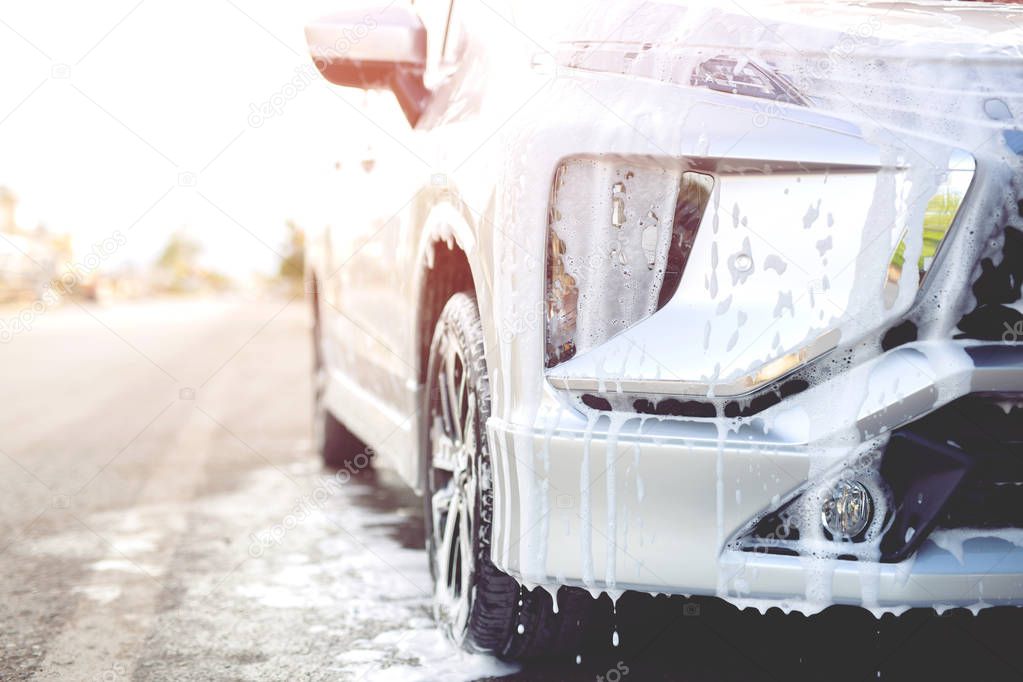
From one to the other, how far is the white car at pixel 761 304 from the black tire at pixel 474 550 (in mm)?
111

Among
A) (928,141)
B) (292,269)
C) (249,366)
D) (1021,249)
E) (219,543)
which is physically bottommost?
(292,269)

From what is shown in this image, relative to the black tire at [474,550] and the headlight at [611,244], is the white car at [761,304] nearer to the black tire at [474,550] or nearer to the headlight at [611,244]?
the headlight at [611,244]

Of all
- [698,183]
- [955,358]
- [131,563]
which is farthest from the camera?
Answer: [131,563]

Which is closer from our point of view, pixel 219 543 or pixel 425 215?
pixel 425 215

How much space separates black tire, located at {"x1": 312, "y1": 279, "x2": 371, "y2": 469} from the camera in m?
5.74

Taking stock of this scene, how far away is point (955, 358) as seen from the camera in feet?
6.67

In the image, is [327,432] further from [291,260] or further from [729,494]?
[291,260]

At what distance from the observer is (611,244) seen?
2.24 metres

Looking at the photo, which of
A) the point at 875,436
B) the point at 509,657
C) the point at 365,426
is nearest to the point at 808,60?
the point at 875,436

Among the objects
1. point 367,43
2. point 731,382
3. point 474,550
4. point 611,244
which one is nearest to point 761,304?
point 731,382

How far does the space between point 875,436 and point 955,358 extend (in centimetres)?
19

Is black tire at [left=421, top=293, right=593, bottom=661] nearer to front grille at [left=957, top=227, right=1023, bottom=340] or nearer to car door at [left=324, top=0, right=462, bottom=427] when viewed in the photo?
car door at [left=324, top=0, right=462, bottom=427]

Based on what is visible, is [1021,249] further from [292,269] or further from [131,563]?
[292,269]

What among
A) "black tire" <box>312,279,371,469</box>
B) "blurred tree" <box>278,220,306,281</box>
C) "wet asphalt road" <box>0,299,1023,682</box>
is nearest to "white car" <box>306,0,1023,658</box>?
"wet asphalt road" <box>0,299,1023,682</box>
